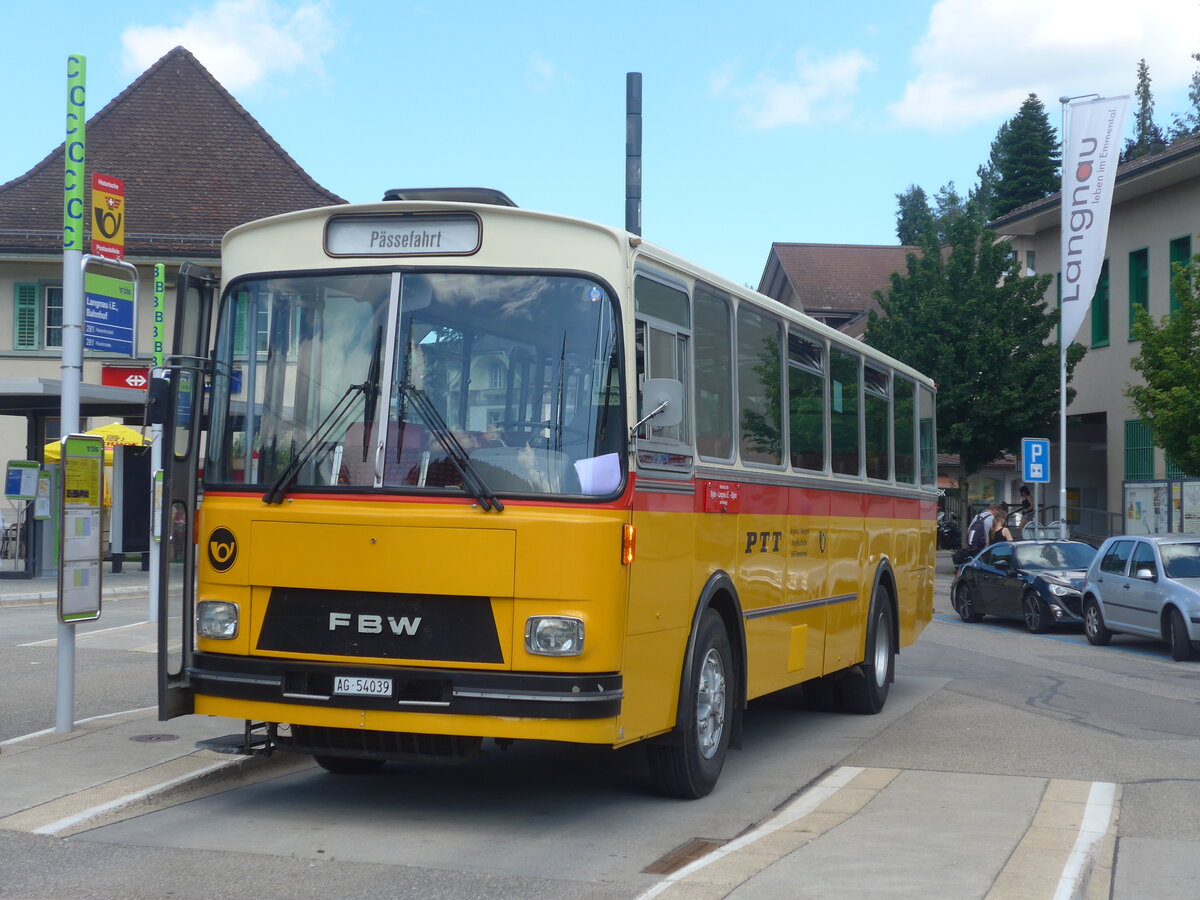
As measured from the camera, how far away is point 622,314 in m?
7.40

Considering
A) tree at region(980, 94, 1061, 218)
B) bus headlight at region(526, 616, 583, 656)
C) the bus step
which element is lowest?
the bus step

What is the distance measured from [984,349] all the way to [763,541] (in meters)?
33.5

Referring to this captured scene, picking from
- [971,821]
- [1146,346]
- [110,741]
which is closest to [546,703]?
[971,821]

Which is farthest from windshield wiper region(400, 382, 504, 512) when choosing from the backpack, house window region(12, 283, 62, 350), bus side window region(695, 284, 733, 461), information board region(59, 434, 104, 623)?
house window region(12, 283, 62, 350)

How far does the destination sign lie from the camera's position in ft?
25.0

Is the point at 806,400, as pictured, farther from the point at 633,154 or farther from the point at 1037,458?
the point at 1037,458

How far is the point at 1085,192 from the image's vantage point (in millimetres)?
31750

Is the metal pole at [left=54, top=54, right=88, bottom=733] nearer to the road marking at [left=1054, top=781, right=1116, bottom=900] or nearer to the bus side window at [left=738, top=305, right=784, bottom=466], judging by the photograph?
the bus side window at [left=738, top=305, right=784, bottom=466]

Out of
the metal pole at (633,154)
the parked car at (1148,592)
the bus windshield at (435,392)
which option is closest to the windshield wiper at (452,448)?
the bus windshield at (435,392)

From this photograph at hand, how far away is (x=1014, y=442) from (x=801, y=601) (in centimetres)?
3326

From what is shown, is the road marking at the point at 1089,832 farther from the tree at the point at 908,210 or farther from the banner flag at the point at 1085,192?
the tree at the point at 908,210

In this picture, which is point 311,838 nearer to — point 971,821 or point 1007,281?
point 971,821

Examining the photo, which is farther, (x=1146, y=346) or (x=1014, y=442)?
(x=1014, y=442)

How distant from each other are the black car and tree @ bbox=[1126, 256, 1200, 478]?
5.08 metres
